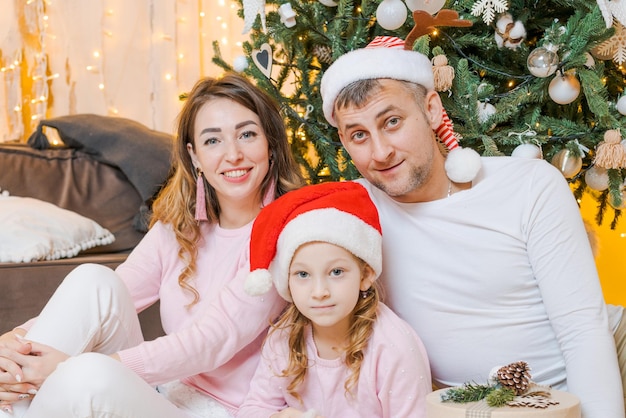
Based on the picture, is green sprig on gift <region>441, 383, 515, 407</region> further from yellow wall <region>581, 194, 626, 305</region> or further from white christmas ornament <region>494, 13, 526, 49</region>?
yellow wall <region>581, 194, 626, 305</region>

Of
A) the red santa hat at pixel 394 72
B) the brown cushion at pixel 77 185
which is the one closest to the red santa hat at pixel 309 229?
the red santa hat at pixel 394 72

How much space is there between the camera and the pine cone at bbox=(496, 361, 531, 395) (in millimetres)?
1301

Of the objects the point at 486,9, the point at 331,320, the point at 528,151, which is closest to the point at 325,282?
the point at 331,320

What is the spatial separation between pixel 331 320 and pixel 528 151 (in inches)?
32.1

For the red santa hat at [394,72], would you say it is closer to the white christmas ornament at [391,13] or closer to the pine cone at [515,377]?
the white christmas ornament at [391,13]

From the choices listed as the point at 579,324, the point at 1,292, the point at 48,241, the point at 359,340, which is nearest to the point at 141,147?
the point at 48,241

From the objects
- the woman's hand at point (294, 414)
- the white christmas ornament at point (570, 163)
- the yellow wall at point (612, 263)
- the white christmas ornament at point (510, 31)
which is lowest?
the yellow wall at point (612, 263)

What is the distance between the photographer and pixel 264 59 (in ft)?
7.40

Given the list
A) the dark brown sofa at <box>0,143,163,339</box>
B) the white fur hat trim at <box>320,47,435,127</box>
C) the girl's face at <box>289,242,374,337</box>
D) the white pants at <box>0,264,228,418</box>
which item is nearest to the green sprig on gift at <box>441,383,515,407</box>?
the girl's face at <box>289,242,374,337</box>

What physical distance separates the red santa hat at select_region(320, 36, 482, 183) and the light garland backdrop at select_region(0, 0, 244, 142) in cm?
191

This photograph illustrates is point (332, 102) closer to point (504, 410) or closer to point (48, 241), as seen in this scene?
point (504, 410)

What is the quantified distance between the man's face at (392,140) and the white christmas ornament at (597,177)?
738 mm

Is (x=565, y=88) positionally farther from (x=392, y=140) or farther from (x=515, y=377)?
(x=515, y=377)

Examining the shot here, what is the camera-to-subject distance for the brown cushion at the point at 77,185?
2934 mm
